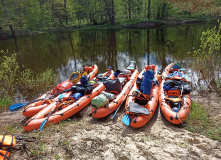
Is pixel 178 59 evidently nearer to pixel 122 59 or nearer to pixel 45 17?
pixel 122 59

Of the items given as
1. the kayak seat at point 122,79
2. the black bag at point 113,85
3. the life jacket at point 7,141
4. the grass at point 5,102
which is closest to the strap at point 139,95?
the black bag at point 113,85

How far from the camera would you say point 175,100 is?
4164mm

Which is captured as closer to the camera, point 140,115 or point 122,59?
point 140,115

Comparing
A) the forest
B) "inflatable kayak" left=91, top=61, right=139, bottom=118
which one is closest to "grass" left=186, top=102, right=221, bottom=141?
"inflatable kayak" left=91, top=61, right=139, bottom=118

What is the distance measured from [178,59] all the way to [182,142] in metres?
6.73

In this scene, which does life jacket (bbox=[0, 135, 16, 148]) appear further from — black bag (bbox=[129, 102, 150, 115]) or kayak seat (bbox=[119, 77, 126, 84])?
kayak seat (bbox=[119, 77, 126, 84])

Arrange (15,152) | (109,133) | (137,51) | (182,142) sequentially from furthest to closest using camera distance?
(137,51) < (109,133) < (182,142) < (15,152)

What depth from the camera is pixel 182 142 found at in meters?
2.70

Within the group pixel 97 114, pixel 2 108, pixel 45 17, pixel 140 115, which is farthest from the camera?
pixel 45 17

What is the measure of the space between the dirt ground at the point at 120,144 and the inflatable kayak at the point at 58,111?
28.3 inches

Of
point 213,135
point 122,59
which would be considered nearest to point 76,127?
point 213,135

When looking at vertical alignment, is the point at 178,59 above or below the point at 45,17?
below

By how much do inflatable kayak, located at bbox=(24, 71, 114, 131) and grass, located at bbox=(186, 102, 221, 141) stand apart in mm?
2996

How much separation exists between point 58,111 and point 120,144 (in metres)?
2.33
